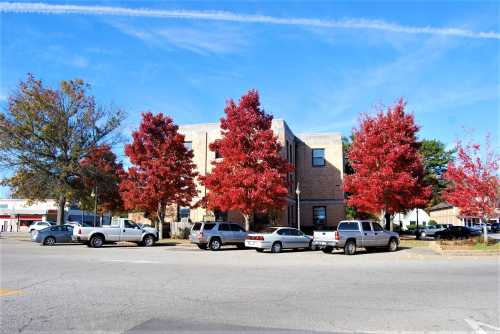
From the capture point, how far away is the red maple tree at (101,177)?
37.7 metres

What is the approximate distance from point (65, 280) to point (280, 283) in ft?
19.0

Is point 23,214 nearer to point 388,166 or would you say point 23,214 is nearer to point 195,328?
point 388,166

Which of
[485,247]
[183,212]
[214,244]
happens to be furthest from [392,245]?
[183,212]

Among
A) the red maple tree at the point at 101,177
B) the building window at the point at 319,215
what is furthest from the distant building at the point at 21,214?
the building window at the point at 319,215

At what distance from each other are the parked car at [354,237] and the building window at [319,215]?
19341 millimetres

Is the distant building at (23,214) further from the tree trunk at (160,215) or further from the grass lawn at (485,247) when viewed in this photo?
the grass lawn at (485,247)

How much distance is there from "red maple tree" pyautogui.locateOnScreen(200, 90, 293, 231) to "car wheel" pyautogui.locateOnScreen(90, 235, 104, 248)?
24.3 feet

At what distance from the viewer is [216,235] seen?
26.2m

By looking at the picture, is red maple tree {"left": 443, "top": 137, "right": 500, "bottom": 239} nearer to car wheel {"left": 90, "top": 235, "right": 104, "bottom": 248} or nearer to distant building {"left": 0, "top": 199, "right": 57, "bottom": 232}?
car wheel {"left": 90, "top": 235, "right": 104, "bottom": 248}

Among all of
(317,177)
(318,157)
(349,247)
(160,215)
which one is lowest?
(349,247)

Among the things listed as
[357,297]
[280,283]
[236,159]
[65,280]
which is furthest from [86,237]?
[357,297]

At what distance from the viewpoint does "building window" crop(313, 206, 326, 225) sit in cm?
4391

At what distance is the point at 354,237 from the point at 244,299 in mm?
14380

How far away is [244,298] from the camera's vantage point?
9.59 m
